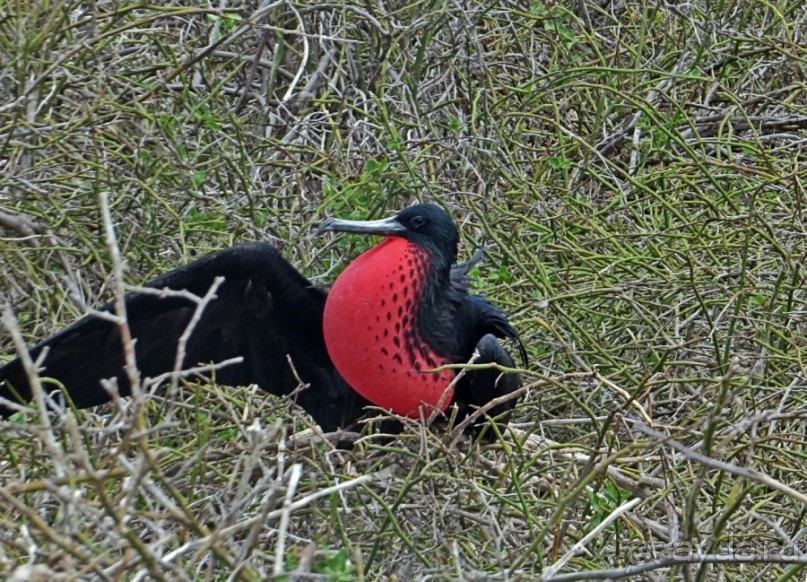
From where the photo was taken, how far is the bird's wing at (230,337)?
8.74 feet

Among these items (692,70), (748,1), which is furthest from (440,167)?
(748,1)

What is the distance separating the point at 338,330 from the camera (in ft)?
8.91

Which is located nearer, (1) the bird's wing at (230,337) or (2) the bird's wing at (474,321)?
(1) the bird's wing at (230,337)

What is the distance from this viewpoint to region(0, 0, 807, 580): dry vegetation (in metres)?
2.07

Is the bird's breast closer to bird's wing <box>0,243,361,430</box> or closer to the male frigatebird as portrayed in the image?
the male frigatebird

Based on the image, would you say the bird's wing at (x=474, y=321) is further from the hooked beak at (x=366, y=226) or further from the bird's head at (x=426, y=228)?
the hooked beak at (x=366, y=226)

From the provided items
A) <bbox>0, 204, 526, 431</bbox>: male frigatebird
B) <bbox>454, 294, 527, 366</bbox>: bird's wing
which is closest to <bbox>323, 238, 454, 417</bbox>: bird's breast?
<bbox>0, 204, 526, 431</bbox>: male frigatebird

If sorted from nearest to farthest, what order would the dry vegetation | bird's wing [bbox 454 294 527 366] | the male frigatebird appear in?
the dry vegetation
the male frigatebird
bird's wing [bbox 454 294 527 366]

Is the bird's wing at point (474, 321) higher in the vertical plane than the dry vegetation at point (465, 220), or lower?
lower

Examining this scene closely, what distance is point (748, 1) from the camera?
12.5ft

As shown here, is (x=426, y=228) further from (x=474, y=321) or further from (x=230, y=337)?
(x=230, y=337)

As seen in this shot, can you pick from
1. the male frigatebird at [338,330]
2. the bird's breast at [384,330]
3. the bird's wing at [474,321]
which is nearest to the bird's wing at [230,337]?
the male frigatebird at [338,330]

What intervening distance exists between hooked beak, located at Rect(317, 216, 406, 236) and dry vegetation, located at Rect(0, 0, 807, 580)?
5 centimetres

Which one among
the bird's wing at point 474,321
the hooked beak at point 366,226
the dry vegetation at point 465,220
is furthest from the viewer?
the bird's wing at point 474,321
